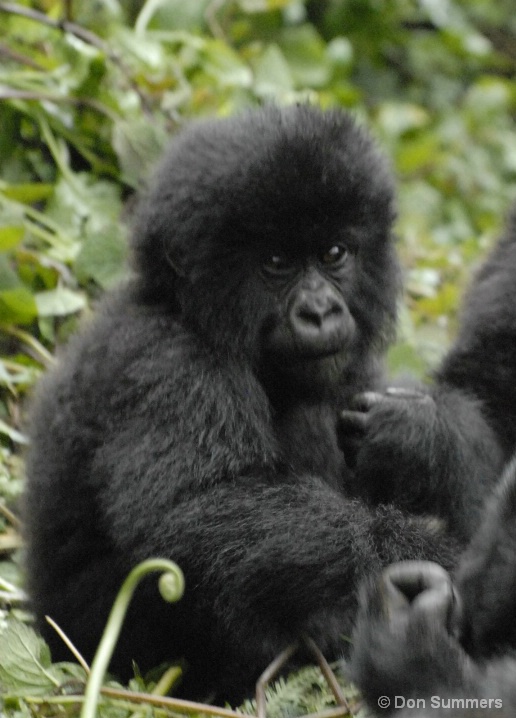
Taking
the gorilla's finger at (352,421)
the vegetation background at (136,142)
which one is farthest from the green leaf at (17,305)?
the gorilla's finger at (352,421)

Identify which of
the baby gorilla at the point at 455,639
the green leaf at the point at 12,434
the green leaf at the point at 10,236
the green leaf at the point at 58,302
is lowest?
the baby gorilla at the point at 455,639

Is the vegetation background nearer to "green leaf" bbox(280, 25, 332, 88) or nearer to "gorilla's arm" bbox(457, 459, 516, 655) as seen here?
"green leaf" bbox(280, 25, 332, 88)

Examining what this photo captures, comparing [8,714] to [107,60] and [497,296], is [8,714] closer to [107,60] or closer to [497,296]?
[497,296]

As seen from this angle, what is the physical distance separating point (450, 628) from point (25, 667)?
44.5 inches

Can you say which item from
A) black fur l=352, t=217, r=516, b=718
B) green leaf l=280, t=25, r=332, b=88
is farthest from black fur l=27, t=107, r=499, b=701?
green leaf l=280, t=25, r=332, b=88

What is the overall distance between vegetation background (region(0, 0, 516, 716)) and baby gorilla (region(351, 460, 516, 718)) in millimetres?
827

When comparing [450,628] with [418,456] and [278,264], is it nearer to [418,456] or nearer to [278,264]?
[418,456]

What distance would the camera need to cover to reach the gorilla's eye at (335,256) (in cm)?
357

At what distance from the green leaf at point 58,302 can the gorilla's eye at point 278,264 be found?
1.22 meters

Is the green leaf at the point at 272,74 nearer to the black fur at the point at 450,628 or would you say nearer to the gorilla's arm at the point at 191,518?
the gorilla's arm at the point at 191,518

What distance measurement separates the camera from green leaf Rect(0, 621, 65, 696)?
9.51 ft

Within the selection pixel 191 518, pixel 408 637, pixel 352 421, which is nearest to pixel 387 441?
pixel 352 421

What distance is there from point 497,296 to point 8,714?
2.27 meters

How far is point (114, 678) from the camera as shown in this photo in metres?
3.23
